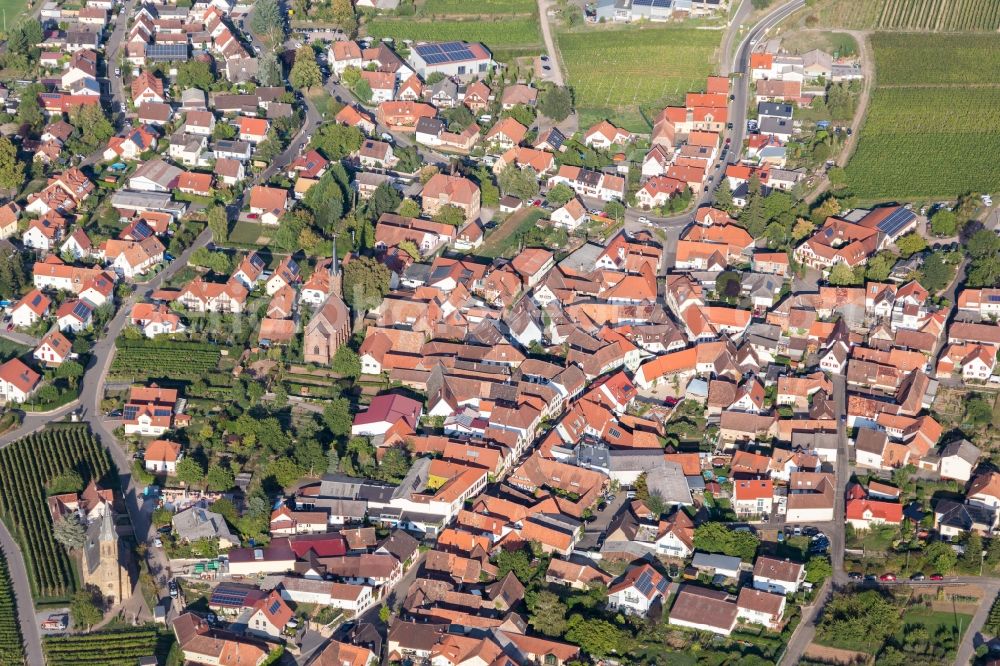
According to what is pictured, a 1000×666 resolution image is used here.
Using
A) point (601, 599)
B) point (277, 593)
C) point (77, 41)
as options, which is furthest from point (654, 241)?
point (77, 41)

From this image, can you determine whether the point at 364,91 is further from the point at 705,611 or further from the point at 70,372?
the point at 705,611

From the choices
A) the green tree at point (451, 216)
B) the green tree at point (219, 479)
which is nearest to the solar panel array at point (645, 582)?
the green tree at point (219, 479)

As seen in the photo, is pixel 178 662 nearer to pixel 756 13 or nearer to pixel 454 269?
pixel 454 269

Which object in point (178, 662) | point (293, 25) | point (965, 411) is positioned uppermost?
point (293, 25)

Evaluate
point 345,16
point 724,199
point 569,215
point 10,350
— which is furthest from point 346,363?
point 345,16

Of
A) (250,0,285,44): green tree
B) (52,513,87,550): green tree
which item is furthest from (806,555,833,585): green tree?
(250,0,285,44): green tree

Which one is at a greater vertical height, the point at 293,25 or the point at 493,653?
the point at 293,25

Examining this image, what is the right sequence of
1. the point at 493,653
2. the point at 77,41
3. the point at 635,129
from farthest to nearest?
1. the point at 77,41
2. the point at 635,129
3. the point at 493,653

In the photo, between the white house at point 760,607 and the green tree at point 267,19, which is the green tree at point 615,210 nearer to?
the white house at point 760,607
